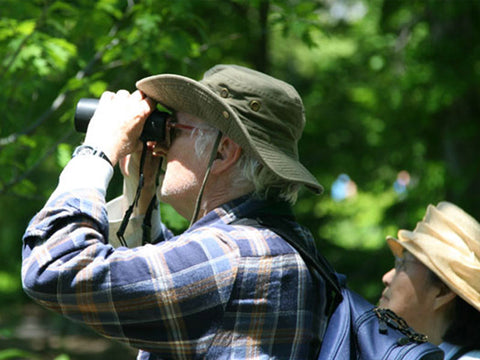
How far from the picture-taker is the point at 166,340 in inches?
62.9

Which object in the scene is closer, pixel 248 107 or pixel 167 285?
pixel 167 285

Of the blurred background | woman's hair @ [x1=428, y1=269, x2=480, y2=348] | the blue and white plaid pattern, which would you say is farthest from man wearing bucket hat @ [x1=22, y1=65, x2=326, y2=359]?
woman's hair @ [x1=428, y1=269, x2=480, y2=348]

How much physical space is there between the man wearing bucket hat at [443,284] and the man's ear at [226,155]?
1.15 m

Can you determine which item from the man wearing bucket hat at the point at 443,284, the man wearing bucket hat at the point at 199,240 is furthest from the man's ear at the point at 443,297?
the man wearing bucket hat at the point at 199,240

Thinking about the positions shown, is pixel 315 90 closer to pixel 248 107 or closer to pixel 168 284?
pixel 248 107

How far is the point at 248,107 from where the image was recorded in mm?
1811

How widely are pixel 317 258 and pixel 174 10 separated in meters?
1.55

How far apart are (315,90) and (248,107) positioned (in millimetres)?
5166

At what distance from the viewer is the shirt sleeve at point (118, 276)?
1.53 meters

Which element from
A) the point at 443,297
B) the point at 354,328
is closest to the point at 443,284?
the point at 443,297

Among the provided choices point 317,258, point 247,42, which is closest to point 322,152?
point 247,42

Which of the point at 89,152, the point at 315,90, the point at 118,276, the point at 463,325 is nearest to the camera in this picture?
the point at 118,276

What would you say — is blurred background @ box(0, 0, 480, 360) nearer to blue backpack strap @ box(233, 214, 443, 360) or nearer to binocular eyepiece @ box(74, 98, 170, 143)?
binocular eyepiece @ box(74, 98, 170, 143)

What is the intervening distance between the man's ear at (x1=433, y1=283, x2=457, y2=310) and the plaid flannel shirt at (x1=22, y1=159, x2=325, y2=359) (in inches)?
45.6
